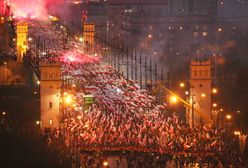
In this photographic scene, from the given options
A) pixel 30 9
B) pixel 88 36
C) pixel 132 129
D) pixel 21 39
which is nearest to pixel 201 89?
pixel 132 129

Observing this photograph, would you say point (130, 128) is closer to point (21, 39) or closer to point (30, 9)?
point (21, 39)

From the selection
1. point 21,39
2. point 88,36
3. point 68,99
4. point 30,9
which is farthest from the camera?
point 30,9

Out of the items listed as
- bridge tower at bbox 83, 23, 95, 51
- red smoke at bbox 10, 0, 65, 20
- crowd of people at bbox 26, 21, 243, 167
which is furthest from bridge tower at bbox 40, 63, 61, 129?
red smoke at bbox 10, 0, 65, 20

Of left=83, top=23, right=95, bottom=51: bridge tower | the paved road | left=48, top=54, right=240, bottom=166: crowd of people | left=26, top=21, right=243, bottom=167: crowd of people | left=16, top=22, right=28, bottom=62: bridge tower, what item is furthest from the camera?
left=83, top=23, right=95, bottom=51: bridge tower

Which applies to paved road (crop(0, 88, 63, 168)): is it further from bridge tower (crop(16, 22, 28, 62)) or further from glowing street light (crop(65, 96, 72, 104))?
bridge tower (crop(16, 22, 28, 62))

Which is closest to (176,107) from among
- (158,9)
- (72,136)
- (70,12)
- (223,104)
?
(223,104)

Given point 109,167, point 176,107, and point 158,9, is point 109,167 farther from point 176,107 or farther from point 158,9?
point 158,9

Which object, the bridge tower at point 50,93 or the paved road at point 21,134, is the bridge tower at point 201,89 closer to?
the bridge tower at point 50,93
